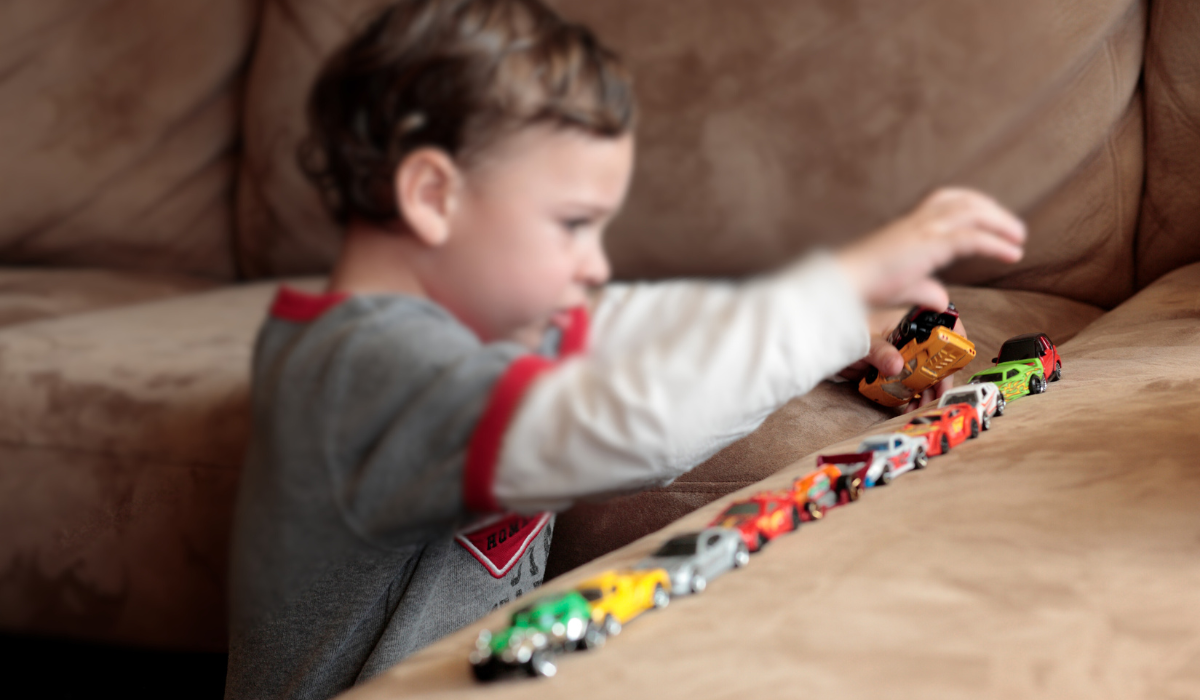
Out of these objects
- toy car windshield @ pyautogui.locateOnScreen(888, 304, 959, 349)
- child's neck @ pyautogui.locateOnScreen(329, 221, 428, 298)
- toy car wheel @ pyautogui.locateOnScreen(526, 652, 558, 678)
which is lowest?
toy car wheel @ pyautogui.locateOnScreen(526, 652, 558, 678)

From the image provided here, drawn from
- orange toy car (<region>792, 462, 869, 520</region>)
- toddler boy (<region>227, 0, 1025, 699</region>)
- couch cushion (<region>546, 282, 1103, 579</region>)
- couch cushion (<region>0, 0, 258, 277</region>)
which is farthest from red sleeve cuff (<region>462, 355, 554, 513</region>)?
couch cushion (<region>0, 0, 258, 277</region>)

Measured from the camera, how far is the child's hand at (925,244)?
0.29m

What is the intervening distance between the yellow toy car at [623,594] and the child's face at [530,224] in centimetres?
9

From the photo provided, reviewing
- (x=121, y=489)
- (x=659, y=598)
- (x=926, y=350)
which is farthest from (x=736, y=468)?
(x=121, y=489)

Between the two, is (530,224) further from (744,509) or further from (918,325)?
(918,325)

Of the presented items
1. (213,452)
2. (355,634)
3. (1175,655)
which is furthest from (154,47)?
(1175,655)

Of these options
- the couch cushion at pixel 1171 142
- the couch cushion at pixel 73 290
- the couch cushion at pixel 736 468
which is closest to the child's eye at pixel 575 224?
the couch cushion at pixel 736 468

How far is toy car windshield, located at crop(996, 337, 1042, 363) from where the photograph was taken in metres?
0.46

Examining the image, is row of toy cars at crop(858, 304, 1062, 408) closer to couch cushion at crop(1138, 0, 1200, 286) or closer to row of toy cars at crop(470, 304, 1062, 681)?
row of toy cars at crop(470, 304, 1062, 681)

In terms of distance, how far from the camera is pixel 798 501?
330 mm

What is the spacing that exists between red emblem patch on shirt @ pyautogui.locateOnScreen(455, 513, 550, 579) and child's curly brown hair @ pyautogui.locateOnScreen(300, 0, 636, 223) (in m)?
0.17

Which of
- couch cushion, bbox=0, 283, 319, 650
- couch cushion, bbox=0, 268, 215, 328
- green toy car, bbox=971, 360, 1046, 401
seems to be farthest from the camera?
couch cushion, bbox=0, 268, 215, 328

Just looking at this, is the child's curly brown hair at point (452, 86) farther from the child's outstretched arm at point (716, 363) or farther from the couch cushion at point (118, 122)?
the couch cushion at point (118, 122)

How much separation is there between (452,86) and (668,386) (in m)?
0.11
